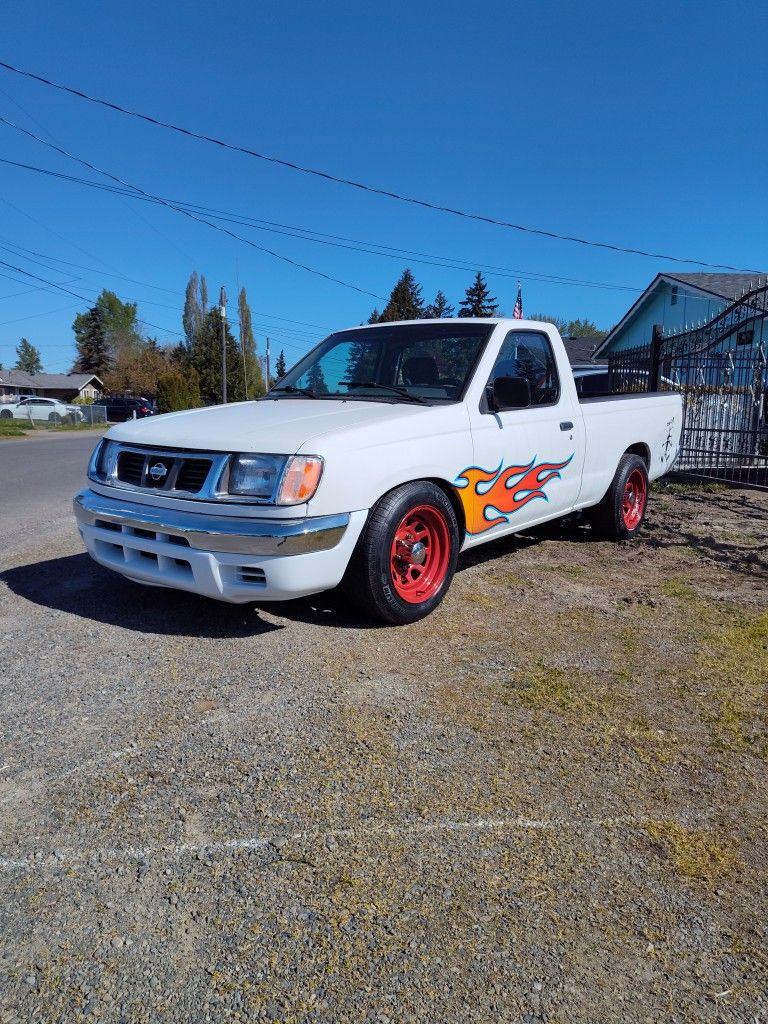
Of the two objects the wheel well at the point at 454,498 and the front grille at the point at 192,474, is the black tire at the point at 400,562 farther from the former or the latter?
the front grille at the point at 192,474

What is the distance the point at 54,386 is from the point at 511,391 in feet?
291

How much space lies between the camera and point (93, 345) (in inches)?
3639

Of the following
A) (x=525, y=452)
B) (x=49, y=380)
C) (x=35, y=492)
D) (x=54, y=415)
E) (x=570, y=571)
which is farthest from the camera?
(x=49, y=380)

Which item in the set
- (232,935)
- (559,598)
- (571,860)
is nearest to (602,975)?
(571,860)

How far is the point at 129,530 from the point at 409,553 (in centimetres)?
156

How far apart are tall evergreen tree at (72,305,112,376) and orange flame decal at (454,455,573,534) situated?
9427 cm

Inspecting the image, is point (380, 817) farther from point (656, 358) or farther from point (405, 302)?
point (405, 302)

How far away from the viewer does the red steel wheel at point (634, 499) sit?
646 cm

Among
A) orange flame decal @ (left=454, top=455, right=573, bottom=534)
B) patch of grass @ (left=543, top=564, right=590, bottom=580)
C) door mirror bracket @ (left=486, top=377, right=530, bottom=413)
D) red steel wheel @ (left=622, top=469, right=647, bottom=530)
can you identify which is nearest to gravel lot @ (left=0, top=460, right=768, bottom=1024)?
orange flame decal @ (left=454, top=455, right=573, bottom=534)

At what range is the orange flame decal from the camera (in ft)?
14.6

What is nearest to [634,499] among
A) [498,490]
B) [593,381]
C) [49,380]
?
[498,490]

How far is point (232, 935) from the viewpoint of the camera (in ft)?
6.00

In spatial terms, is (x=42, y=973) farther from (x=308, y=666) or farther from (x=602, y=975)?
(x=308, y=666)

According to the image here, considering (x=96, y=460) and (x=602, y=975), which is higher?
(x=96, y=460)
